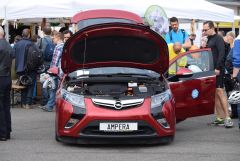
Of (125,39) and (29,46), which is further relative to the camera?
(29,46)

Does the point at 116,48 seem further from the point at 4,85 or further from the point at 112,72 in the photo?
the point at 4,85

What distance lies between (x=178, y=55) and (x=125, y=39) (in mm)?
1658

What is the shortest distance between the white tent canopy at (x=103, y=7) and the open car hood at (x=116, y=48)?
5.49 metres

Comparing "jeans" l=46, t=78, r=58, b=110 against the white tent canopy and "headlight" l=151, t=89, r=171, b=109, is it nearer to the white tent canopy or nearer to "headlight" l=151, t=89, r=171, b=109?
the white tent canopy

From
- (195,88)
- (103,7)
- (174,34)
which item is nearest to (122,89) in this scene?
(195,88)

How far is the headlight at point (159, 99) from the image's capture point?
27.9ft

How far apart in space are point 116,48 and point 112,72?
15.8 inches

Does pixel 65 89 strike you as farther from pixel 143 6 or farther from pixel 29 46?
pixel 143 6

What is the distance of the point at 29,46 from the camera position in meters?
14.2

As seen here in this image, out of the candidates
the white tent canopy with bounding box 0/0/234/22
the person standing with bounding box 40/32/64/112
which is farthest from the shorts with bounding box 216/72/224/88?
the white tent canopy with bounding box 0/0/234/22

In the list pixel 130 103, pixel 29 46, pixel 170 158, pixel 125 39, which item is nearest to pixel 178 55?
pixel 125 39

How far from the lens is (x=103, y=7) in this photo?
15.1 metres

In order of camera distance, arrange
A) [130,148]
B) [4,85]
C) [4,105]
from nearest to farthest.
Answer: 1. [130,148]
2. [4,85]
3. [4,105]

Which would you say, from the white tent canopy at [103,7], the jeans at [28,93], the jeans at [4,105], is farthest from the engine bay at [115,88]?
the white tent canopy at [103,7]
